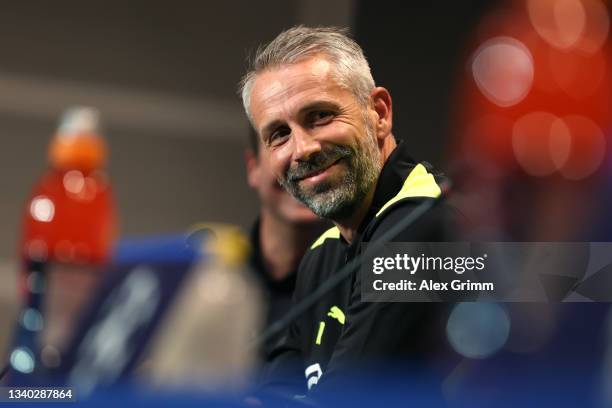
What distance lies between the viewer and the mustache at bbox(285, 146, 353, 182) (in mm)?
1040

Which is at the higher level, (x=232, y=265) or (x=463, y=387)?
(x=232, y=265)

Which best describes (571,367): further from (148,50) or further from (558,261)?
(148,50)

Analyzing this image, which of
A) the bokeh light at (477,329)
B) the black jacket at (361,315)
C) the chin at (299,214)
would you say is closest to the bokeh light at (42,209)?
the chin at (299,214)

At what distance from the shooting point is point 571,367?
1.00 m

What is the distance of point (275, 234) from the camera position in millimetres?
1437

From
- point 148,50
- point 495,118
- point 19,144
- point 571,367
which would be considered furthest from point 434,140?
point 19,144

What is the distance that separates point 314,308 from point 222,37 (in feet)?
1.95

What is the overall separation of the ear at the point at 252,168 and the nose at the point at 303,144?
365 millimetres

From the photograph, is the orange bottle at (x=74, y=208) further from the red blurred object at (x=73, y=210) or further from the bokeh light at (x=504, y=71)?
the bokeh light at (x=504, y=71)

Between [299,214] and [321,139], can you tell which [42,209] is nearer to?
[299,214]

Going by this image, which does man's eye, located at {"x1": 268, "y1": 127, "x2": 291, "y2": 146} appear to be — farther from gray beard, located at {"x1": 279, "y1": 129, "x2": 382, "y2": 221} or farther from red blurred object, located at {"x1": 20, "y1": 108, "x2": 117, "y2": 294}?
red blurred object, located at {"x1": 20, "y1": 108, "x2": 117, "y2": 294}

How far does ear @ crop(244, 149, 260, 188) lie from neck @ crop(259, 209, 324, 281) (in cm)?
5

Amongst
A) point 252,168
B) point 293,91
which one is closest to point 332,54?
point 293,91

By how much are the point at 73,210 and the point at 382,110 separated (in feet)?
2.17
